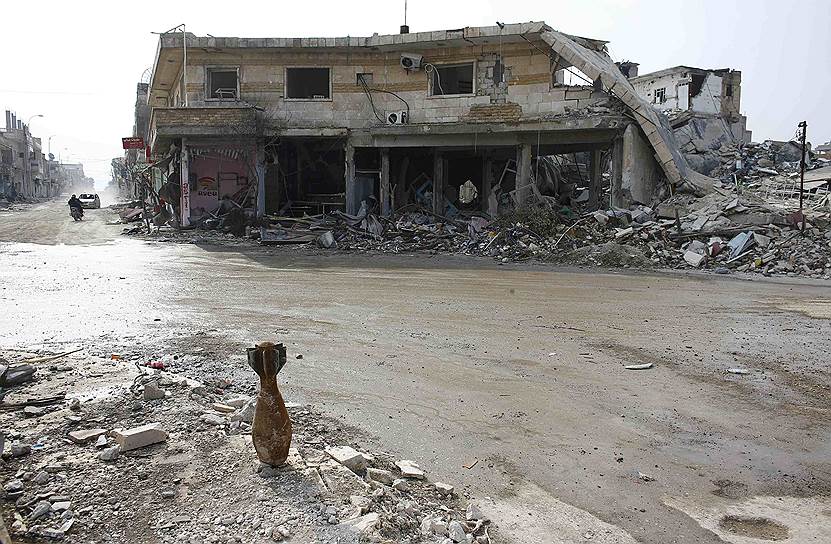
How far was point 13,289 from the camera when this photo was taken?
10273 mm

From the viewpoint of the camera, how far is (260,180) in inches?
878

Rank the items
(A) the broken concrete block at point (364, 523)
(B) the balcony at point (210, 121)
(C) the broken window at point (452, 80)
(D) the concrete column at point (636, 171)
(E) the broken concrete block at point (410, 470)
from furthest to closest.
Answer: (C) the broken window at point (452, 80), (B) the balcony at point (210, 121), (D) the concrete column at point (636, 171), (E) the broken concrete block at point (410, 470), (A) the broken concrete block at point (364, 523)

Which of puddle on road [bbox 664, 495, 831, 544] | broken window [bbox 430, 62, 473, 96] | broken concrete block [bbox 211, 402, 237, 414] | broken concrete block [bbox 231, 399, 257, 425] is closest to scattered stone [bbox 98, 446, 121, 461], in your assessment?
broken concrete block [bbox 231, 399, 257, 425]

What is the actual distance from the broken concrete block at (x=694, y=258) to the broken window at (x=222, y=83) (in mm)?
15662

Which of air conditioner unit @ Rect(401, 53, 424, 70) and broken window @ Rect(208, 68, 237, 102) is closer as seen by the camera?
air conditioner unit @ Rect(401, 53, 424, 70)

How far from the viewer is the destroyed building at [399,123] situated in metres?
18.9

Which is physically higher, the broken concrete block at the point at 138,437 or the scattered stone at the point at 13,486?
the broken concrete block at the point at 138,437

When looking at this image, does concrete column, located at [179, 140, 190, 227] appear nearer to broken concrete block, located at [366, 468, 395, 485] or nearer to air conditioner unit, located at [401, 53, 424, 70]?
air conditioner unit, located at [401, 53, 424, 70]

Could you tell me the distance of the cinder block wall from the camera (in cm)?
2038

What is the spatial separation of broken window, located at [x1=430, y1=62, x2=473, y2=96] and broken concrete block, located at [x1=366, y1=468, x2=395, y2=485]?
1891cm

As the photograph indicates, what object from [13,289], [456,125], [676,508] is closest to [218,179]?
[456,125]

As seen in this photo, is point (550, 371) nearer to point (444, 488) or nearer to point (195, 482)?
point (444, 488)

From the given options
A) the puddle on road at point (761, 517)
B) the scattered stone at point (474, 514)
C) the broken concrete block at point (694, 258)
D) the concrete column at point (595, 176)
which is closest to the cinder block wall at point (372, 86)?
the concrete column at point (595, 176)

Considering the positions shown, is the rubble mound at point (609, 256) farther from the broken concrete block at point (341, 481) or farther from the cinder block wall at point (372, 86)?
the broken concrete block at point (341, 481)
